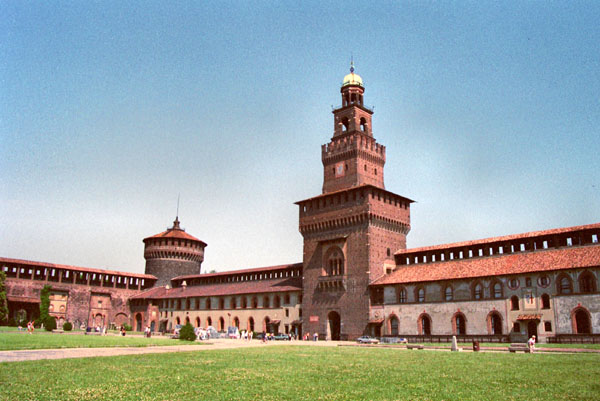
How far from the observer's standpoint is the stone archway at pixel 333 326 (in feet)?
184

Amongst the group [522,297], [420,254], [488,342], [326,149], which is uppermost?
[326,149]

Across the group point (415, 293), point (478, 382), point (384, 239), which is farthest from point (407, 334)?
point (478, 382)

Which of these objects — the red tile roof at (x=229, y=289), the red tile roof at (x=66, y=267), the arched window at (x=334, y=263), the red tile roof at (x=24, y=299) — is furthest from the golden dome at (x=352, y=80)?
the red tile roof at (x=24, y=299)

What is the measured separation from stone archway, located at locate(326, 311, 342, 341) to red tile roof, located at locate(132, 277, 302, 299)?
662 centimetres

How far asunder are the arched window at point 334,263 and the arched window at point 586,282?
79.0 feet

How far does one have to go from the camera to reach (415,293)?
50.9 metres

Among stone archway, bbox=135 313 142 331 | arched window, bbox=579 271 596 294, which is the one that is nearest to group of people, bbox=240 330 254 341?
stone archway, bbox=135 313 142 331

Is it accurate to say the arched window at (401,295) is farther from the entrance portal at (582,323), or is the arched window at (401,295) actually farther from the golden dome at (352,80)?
the golden dome at (352,80)

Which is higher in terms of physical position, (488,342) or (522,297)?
(522,297)

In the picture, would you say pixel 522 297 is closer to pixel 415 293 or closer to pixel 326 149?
pixel 415 293

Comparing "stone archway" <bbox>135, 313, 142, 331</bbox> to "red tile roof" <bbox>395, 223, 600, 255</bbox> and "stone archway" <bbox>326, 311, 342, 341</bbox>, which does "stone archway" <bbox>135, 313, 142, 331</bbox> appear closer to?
"stone archway" <bbox>326, 311, 342, 341</bbox>

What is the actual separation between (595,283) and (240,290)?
44.2 meters

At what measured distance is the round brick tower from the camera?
3442 inches

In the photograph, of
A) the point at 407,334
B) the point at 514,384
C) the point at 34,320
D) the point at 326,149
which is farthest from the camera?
the point at 34,320
